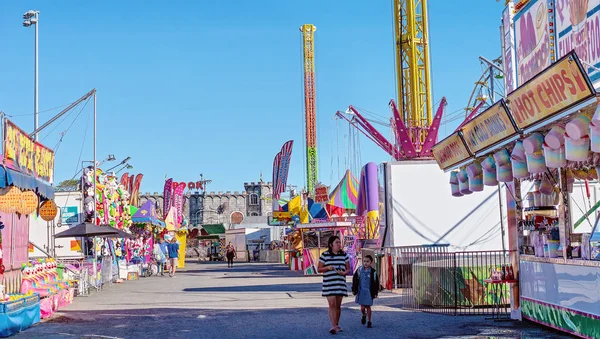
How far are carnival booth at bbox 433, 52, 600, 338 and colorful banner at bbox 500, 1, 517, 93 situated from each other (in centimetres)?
108

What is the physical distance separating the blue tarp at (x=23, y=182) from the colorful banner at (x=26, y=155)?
19 centimetres

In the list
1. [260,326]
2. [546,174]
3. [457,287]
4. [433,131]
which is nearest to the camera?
[546,174]

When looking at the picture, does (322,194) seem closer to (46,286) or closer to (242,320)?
(46,286)

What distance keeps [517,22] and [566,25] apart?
2177 mm

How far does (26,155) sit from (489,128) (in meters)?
9.05

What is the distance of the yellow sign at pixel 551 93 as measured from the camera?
28.3 ft

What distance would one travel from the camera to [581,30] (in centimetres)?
1070

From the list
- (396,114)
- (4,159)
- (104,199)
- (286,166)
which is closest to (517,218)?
(4,159)

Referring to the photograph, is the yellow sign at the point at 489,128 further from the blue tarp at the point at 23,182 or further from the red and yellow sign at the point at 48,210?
the red and yellow sign at the point at 48,210

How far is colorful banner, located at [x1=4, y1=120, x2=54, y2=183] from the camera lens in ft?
45.4

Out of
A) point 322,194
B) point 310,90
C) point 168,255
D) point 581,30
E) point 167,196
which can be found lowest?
point 168,255

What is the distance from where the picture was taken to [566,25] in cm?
1127

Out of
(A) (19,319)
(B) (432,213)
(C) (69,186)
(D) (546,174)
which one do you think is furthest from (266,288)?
(C) (69,186)

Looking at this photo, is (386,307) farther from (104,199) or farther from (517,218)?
(104,199)
